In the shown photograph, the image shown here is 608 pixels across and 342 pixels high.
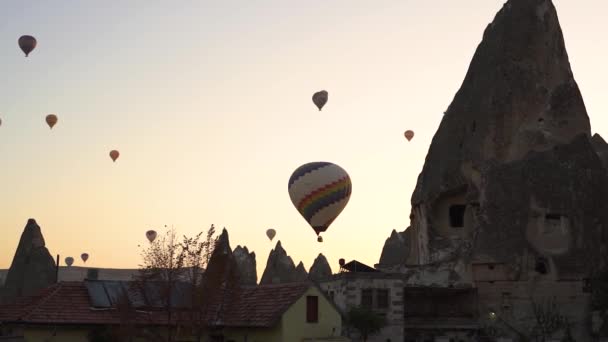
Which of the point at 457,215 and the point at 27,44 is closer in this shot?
the point at 27,44

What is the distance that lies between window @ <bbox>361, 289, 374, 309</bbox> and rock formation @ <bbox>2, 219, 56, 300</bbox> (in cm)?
4052

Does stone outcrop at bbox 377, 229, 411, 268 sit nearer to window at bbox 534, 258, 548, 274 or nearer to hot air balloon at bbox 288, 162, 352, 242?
window at bbox 534, 258, 548, 274

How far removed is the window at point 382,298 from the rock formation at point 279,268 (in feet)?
161

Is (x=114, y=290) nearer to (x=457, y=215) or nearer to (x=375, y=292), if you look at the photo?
(x=375, y=292)

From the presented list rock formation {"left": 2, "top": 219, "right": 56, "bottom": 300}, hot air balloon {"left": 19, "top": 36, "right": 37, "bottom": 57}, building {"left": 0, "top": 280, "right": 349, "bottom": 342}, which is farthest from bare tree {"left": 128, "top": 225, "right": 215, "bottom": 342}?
rock formation {"left": 2, "top": 219, "right": 56, "bottom": 300}

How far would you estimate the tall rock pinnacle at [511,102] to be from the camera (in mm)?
68188

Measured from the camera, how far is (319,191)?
52.4 meters

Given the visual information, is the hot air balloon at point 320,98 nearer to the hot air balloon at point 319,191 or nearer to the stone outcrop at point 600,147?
the hot air balloon at point 319,191

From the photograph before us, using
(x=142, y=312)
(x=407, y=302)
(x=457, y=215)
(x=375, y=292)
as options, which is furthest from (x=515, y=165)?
(x=142, y=312)

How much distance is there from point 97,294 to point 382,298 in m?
19.0

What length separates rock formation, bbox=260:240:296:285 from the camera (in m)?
101

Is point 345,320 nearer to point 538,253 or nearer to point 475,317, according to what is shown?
point 475,317

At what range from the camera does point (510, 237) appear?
63.9m

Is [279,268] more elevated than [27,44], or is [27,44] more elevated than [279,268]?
[27,44]
